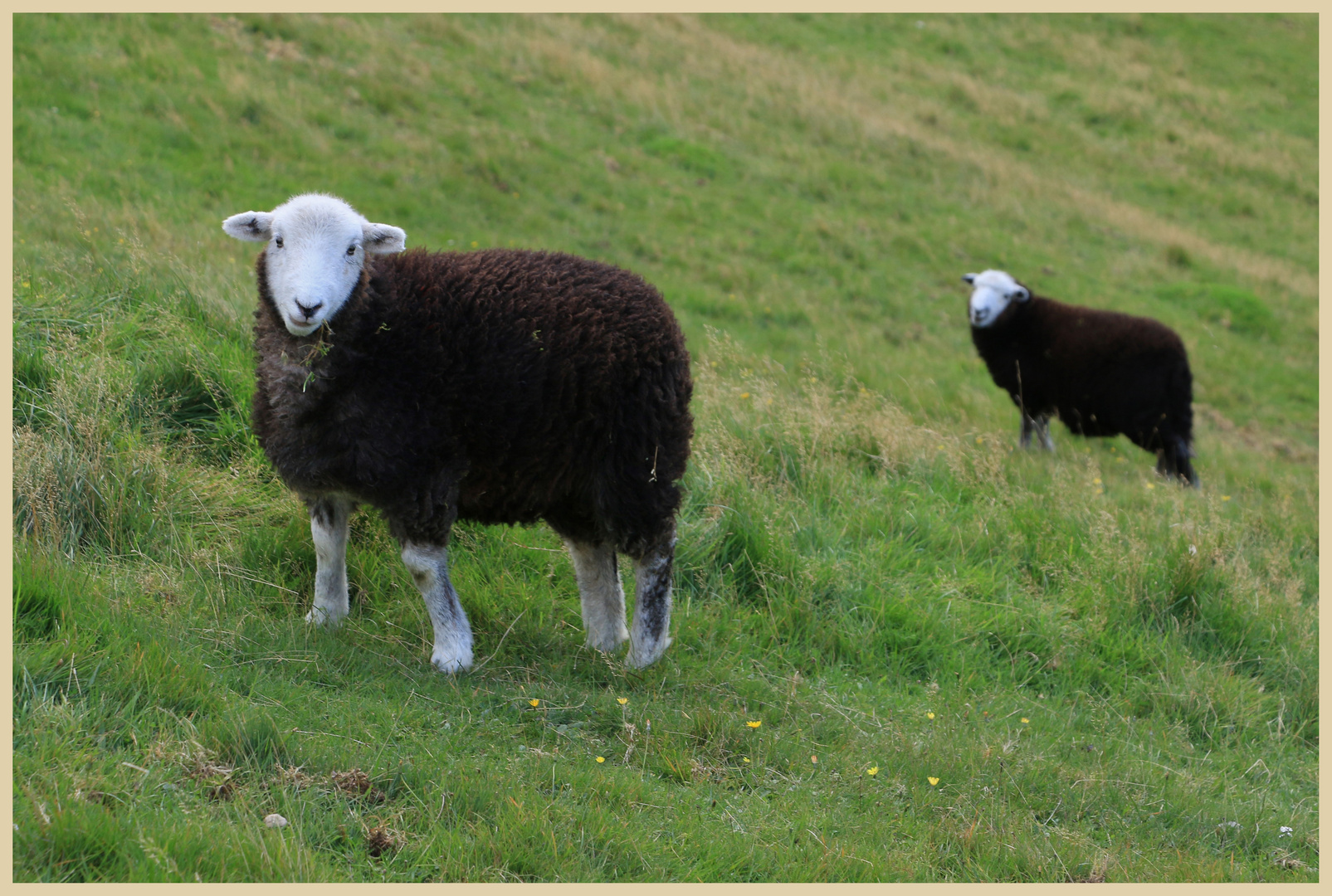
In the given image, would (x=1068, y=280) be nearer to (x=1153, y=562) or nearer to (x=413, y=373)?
(x=1153, y=562)

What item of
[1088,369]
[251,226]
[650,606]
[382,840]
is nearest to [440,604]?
[650,606]

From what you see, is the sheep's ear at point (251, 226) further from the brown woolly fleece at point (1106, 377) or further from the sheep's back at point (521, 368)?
the brown woolly fleece at point (1106, 377)

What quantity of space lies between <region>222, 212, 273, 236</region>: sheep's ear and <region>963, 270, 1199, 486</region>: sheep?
9177 millimetres

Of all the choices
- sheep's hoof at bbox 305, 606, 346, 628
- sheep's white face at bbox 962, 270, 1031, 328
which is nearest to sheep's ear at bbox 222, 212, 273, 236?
sheep's hoof at bbox 305, 606, 346, 628

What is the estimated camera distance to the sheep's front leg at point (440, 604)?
5.26 meters

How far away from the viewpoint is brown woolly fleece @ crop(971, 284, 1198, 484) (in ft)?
40.0

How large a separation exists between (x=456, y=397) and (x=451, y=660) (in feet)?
4.04

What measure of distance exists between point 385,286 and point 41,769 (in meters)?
2.53

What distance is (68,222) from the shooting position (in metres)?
8.85

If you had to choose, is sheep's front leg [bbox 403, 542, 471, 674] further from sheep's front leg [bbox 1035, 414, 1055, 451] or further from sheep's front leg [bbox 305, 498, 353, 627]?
sheep's front leg [bbox 1035, 414, 1055, 451]

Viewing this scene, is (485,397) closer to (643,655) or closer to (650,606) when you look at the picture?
(650,606)

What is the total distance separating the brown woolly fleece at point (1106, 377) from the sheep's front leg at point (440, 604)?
28.5 ft

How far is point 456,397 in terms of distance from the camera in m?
5.21

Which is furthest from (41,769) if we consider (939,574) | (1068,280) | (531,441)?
(1068,280)
